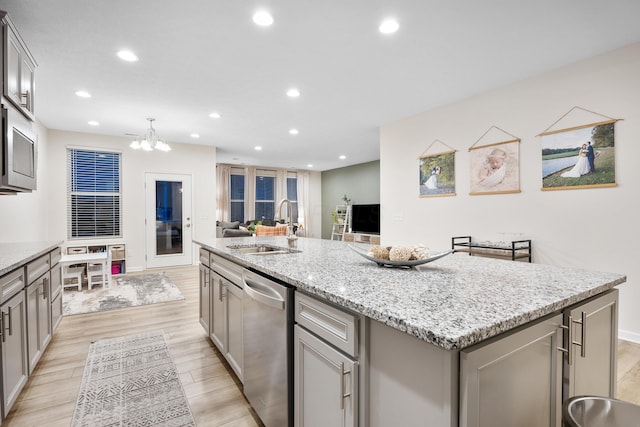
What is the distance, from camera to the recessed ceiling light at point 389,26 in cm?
235

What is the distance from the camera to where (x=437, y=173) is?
4.32 m

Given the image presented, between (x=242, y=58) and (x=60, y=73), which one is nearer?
(x=242, y=58)

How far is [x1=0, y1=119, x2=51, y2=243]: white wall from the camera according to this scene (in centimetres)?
379

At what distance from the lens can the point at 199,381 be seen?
217 centimetres

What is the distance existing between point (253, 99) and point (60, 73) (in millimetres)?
1952

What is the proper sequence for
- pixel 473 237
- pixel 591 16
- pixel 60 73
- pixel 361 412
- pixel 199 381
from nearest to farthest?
pixel 361 412 → pixel 199 381 → pixel 591 16 → pixel 60 73 → pixel 473 237

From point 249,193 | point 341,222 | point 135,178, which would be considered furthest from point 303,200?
point 135,178

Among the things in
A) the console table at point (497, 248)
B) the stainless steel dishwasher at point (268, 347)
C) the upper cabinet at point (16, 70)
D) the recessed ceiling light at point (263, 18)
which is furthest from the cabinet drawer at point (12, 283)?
the console table at point (497, 248)

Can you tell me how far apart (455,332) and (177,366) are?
7.60 feet

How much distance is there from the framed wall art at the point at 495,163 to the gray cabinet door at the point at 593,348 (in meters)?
2.45

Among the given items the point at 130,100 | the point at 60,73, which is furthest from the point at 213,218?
the point at 60,73

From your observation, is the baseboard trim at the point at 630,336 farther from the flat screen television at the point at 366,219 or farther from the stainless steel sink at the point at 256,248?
the flat screen television at the point at 366,219

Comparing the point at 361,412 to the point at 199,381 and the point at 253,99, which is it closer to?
the point at 199,381

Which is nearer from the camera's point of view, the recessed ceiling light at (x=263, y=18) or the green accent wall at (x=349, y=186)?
the recessed ceiling light at (x=263, y=18)
